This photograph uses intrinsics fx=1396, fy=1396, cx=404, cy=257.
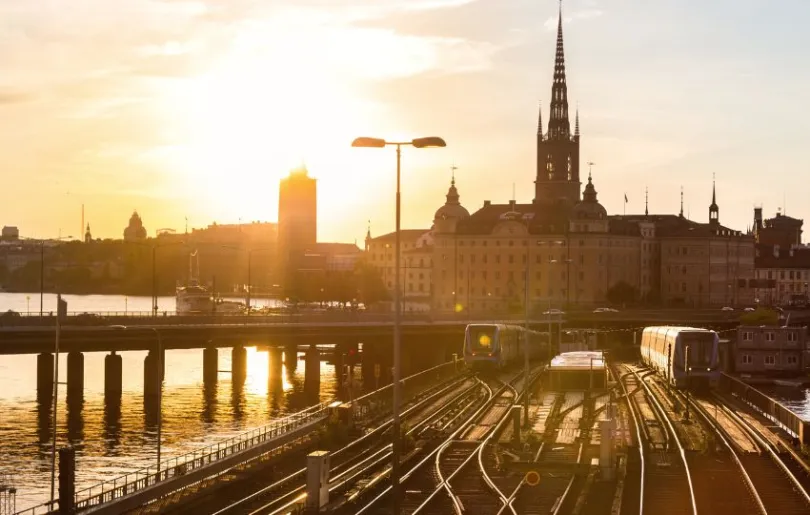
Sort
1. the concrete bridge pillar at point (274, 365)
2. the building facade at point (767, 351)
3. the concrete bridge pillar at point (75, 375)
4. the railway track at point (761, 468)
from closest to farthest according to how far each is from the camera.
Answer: the railway track at point (761, 468) → the concrete bridge pillar at point (75, 375) → the concrete bridge pillar at point (274, 365) → the building facade at point (767, 351)

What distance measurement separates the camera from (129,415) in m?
96.4

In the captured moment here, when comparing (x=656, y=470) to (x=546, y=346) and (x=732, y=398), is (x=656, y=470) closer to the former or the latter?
(x=732, y=398)

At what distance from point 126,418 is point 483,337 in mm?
25343

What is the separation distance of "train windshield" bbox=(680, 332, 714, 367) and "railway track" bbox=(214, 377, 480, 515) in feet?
43.4

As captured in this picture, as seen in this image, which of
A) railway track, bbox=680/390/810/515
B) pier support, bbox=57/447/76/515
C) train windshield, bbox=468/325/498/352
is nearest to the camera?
pier support, bbox=57/447/76/515

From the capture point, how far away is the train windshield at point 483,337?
322 ft

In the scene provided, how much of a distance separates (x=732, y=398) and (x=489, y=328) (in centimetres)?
2000

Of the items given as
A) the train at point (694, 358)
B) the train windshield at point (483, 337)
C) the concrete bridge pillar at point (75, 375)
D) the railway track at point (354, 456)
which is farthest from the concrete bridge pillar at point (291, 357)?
the train at point (694, 358)

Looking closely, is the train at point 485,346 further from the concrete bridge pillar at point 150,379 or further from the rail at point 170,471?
the rail at point 170,471

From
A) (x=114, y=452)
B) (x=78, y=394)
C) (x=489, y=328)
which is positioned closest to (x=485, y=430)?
(x=114, y=452)

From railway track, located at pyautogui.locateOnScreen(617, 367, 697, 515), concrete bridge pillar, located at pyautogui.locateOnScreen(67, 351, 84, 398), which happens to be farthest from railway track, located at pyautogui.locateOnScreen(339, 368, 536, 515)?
concrete bridge pillar, located at pyautogui.locateOnScreen(67, 351, 84, 398)

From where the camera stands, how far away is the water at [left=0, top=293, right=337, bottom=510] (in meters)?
71.4

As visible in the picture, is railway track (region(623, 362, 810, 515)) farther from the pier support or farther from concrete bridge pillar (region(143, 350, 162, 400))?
concrete bridge pillar (region(143, 350, 162, 400))

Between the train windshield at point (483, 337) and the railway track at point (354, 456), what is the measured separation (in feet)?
42.6
